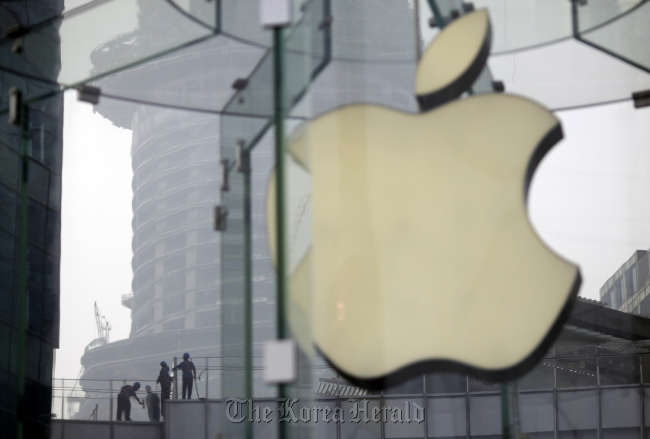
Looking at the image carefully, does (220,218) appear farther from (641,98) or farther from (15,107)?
(641,98)

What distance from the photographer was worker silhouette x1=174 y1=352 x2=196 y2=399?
9.54 ft

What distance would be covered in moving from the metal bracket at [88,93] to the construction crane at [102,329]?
0.68 m

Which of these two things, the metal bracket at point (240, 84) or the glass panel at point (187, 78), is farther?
the glass panel at point (187, 78)

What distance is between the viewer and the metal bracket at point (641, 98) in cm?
310

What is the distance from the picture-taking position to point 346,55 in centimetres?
248

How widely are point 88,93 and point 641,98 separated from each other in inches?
70.3

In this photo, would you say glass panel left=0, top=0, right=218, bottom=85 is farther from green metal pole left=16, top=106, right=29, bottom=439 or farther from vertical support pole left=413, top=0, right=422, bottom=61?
vertical support pole left=413, top=0, right=422, bottom=61

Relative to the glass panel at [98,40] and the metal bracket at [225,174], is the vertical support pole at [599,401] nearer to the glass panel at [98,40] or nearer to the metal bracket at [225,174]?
the metal bracket at [225,174]

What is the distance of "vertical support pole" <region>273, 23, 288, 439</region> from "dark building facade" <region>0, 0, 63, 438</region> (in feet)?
3.49

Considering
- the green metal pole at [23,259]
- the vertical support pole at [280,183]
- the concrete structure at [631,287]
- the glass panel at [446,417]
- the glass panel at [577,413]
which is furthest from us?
the concrete structure at [631,287]

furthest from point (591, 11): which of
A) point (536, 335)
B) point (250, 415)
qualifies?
point (250, 415)

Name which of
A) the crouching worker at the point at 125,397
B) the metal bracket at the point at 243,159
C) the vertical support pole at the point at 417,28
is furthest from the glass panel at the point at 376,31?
the crouching worker at the point at 125,397

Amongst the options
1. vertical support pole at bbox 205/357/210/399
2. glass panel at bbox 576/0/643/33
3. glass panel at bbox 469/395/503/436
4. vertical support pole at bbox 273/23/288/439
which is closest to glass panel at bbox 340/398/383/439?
glass panel at bbox 469/395/503/436

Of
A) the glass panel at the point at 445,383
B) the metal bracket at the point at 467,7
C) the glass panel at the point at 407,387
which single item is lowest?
the glass panel at the point at 407,387
